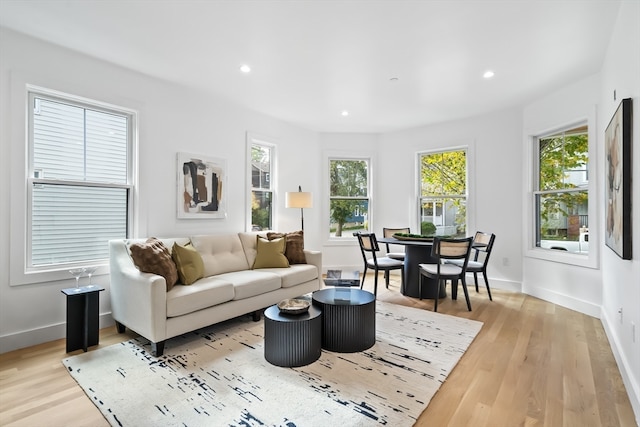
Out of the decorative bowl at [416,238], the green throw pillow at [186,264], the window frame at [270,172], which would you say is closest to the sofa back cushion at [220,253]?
the green throw pillow at [186,264]

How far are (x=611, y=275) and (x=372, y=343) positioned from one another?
234 centimetres

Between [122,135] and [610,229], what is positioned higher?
[122,135]

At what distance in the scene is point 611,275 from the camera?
2.93 metres

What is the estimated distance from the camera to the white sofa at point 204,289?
258 centimetres

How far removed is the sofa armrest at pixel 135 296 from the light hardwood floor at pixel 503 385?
1.11ft

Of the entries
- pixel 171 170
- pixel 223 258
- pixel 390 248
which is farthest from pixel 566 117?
pixel 171 170

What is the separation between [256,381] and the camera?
85.9 inches

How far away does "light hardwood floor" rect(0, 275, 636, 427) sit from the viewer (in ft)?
5.98

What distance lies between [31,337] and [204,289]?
155cm

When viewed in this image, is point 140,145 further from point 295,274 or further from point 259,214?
point 295,274

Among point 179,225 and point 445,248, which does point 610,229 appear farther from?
point 179,225

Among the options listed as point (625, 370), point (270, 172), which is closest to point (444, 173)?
point (270, 172)

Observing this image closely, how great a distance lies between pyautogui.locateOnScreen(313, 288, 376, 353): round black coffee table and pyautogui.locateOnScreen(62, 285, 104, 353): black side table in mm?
1977

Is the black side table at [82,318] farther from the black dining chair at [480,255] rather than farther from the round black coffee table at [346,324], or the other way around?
the black dining chair at [480,255]
